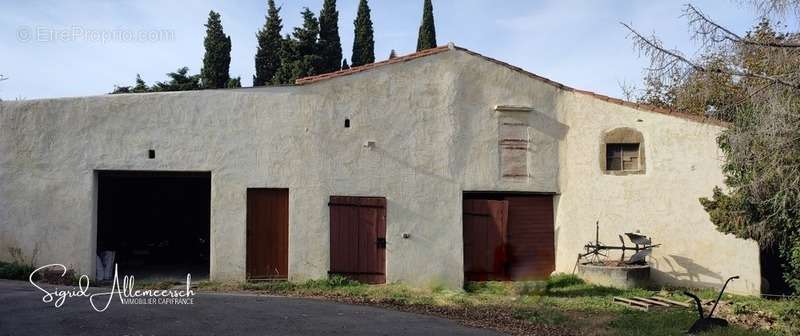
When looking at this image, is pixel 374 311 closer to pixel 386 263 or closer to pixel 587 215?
pixel 386 263

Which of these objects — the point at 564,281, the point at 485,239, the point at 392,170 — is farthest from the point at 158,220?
the point at 564,281

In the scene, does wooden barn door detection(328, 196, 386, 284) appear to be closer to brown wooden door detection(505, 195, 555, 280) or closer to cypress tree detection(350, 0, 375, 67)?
brown wooden door detection(505, 195, 555, 280)

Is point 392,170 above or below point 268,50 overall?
below

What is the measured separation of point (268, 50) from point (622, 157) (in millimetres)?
16560

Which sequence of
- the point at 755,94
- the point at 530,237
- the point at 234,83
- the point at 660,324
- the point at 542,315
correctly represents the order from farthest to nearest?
the point at 234,83 → the point at 530,237 → the point at 542,315 → the point at 660,324 → the point at 755,94

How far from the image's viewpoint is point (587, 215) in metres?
13.9

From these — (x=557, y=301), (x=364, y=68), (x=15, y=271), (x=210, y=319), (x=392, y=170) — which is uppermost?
(x=364, y=68)

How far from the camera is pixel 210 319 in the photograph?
28.2ft

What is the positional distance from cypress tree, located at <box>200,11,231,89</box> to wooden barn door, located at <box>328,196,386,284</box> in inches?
561

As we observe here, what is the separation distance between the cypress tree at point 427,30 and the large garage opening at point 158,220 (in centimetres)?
1225

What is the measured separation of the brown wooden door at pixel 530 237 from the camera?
14117 millimetres

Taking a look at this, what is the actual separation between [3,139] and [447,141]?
864 centimetres

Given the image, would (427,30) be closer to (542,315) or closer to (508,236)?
(508,236)

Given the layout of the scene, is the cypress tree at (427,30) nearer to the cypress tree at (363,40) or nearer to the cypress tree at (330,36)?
the cypress tree at (363,40)
